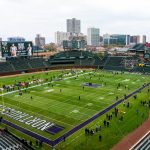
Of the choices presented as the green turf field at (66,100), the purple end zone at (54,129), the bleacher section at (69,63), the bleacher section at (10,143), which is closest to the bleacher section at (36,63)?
the bleacher section at (69,63)

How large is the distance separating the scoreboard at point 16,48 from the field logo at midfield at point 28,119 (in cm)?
4667

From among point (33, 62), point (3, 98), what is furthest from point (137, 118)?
point (33, 62)

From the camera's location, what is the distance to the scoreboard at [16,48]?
86.2 m

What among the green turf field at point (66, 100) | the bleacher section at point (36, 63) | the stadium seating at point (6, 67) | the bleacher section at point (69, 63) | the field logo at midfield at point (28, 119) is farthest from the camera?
the bleacher section at point (36, 63)

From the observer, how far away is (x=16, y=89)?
61.8 meters

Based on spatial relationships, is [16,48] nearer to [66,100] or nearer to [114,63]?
[114,63]

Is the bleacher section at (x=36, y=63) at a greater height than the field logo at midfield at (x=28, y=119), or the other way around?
the bleacher section at (x=36, y=63)

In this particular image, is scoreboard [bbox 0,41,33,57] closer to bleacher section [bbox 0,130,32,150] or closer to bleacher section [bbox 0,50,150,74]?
bleacher section [bbox 0,50,150,74]

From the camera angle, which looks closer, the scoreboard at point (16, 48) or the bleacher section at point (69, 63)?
the scoreboard at point (16, 48)

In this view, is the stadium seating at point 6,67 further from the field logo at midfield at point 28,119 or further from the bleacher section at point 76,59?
the field logo at midfield at point 28,119

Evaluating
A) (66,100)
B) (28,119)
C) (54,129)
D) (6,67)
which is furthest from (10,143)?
(6,67)

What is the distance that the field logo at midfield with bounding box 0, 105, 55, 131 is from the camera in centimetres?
3588

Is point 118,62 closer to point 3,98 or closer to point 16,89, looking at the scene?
point 16,89

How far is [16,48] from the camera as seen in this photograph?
8862 cm
